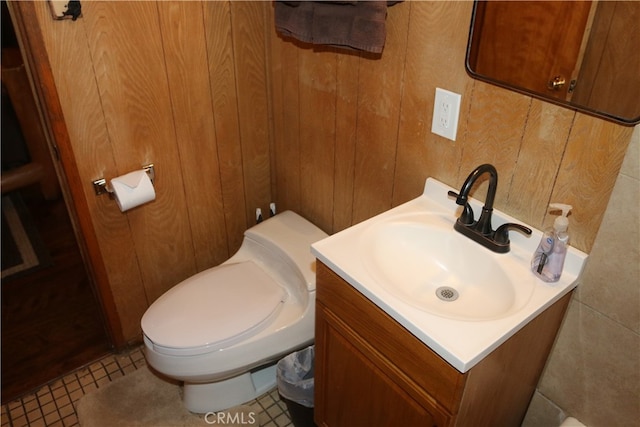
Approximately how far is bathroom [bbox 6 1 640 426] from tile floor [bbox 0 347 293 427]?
0.39 feet

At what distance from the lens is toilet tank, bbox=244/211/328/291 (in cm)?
185

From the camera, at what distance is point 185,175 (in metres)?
2.01

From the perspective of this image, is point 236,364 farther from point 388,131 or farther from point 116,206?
point 388,131

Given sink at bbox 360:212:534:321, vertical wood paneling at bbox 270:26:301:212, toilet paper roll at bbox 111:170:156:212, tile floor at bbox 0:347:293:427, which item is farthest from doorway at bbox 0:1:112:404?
sink at bbox 360:212:534:321

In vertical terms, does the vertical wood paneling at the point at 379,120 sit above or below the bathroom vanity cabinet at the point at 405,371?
above

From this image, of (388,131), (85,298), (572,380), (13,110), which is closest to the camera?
(572,380)

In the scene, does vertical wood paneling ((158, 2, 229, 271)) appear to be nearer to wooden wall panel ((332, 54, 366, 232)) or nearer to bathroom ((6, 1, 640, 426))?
bathroom ((6, 1, 640, 426))

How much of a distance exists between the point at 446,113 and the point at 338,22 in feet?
1.34

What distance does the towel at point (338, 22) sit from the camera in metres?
1.43

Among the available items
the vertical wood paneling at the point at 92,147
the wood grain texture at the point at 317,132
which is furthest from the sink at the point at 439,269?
the vertical wood paneling at the point at 92,147

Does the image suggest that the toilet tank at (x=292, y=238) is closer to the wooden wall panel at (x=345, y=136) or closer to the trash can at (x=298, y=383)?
the wooden wall panel at (x=345, y=136)

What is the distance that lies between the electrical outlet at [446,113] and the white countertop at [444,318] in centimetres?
16

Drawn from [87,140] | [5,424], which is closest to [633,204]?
[87,140]

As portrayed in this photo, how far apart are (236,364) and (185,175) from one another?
738mm
